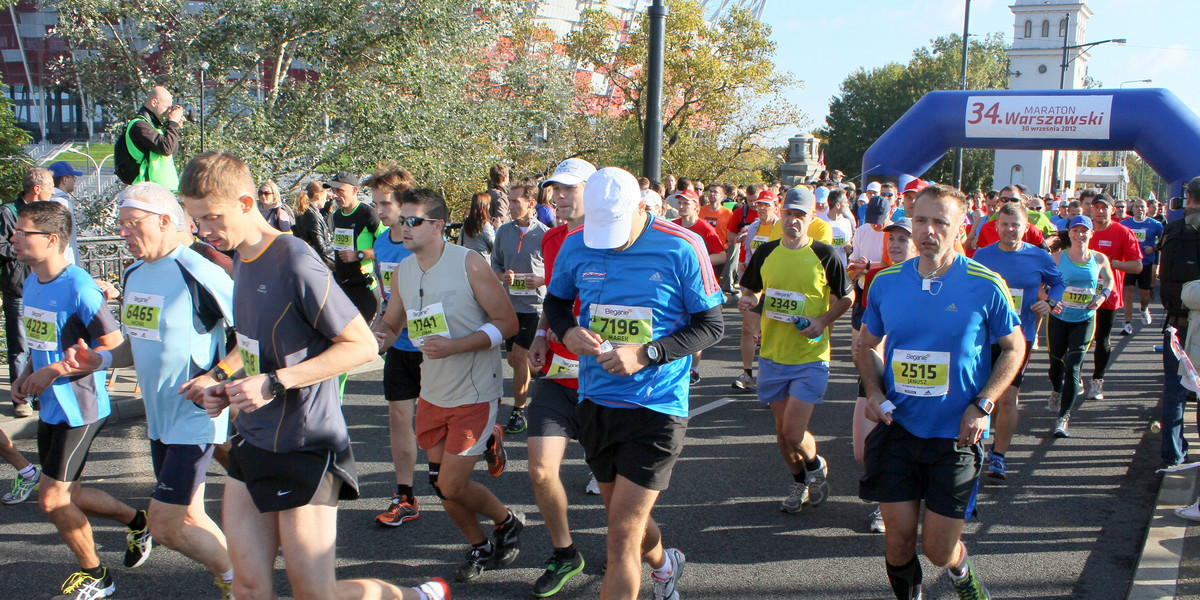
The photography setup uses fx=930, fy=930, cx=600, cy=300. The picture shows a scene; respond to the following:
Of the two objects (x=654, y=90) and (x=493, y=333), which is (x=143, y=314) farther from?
(x=654, y=90)

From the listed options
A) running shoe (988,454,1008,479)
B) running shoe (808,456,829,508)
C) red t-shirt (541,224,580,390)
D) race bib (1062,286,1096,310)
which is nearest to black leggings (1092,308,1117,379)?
race bib (1062,286,1096,310)

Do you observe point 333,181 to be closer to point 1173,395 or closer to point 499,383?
point 499,383

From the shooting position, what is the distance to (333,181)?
7559 millimetres

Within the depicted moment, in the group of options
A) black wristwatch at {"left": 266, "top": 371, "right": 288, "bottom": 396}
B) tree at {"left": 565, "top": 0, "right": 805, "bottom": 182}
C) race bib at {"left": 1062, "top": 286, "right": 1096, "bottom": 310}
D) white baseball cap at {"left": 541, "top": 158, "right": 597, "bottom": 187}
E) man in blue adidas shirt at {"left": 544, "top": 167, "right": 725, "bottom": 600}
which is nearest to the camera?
black wristwatch at {"left": 266, "top": 371, "right": 288, "bottom": 396}

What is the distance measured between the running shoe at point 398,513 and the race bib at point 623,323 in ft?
6.86

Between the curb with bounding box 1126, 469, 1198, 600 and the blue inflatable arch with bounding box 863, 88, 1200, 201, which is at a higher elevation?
the blue inflatable arch with bounding box 863, 88, 1200, 201

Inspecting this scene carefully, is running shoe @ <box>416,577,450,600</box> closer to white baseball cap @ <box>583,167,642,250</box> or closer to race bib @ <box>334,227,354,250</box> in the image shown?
white baseball cap @ <box>583,167,642,250</box>

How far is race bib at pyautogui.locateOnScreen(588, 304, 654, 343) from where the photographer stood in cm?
352

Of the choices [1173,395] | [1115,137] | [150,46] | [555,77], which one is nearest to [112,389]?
[1173,395]

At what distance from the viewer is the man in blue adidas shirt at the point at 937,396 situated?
3570 millimetres

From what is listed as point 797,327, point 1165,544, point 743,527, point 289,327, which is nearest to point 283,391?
point 289,327

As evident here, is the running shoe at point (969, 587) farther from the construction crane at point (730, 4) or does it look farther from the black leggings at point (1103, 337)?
the construction crane at point (730, 4)

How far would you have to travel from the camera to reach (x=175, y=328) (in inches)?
145

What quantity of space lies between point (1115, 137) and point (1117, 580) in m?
12.0
